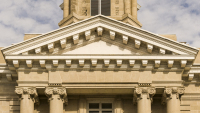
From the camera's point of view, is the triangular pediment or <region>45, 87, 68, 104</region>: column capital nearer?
<region>45, 87, 68, 104</region>: column capital

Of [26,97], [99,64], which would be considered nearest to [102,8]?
[99,64]

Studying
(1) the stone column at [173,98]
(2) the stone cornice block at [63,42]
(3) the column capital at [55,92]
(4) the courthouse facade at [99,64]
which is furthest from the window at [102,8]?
(1) the stone column at [173,98]

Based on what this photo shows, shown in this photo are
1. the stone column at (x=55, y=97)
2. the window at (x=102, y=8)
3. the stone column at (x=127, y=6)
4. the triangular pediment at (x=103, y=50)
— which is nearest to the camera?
the stone column at (x=55, y=97)

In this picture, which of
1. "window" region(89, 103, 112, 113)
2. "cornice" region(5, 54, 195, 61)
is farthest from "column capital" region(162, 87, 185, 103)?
"window" region(89, 103, 112, 113)

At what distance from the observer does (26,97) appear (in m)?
30.6

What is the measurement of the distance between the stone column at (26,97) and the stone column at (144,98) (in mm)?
6597

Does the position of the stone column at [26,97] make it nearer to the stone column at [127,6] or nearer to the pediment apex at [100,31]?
the pediment apex at [100,31]

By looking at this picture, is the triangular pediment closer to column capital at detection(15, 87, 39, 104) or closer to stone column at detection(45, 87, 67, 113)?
stone column at detection(45, 87, 67, 113)

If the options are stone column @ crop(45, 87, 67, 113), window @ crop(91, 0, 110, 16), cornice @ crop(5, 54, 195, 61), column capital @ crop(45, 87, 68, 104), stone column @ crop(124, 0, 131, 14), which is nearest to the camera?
stone column @ crop(45, 87, 67, 113)

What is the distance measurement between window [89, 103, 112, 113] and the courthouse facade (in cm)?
144

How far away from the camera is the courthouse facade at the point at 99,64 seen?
3069cm

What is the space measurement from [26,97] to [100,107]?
17.7 ft

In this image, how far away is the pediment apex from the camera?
3073cm

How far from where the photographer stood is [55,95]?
30609 mm
